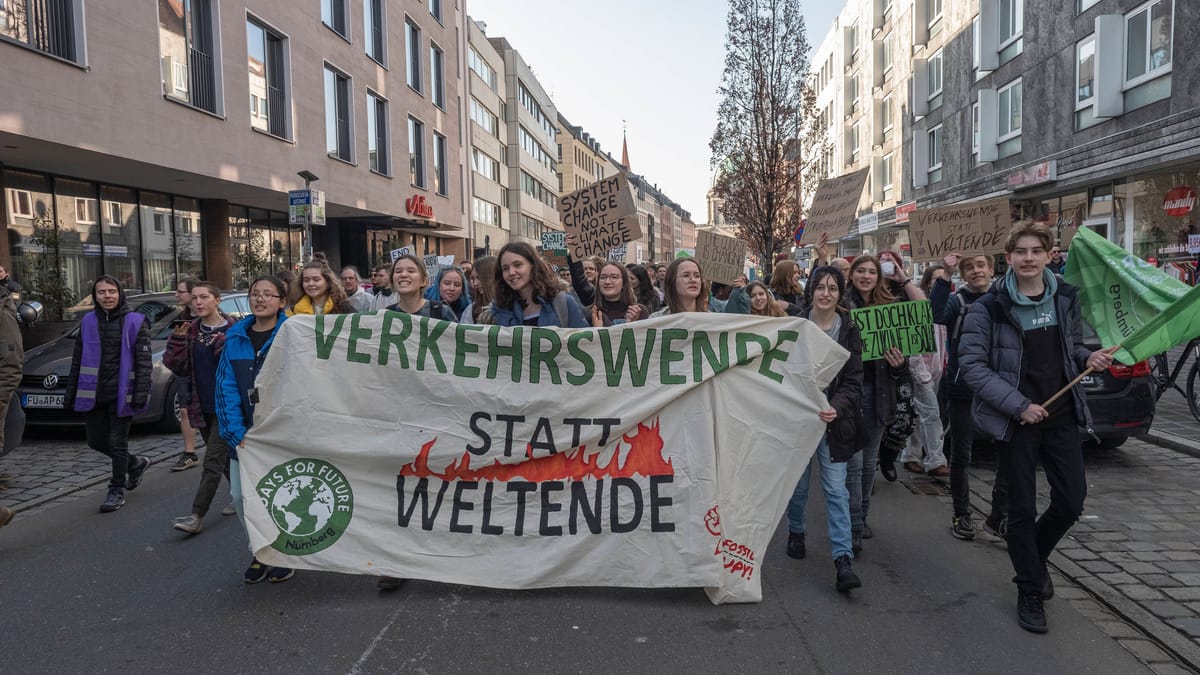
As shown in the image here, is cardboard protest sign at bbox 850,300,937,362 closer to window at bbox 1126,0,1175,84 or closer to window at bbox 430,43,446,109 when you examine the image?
window at bbox 1126,0,1175,84

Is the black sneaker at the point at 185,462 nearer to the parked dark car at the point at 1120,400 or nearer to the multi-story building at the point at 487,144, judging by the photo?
the parked dark car at the point at 1120,400

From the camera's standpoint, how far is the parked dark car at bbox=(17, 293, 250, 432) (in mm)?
8805

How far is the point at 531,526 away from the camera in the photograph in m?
4.39

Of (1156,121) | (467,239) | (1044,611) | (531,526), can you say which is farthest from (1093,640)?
(467,239)

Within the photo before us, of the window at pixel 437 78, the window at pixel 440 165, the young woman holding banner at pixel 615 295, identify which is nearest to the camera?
the young woman holding banner at pixel 615 295

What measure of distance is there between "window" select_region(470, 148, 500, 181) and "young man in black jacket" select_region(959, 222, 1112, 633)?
4186 centimetres

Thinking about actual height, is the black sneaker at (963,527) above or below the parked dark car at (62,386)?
below

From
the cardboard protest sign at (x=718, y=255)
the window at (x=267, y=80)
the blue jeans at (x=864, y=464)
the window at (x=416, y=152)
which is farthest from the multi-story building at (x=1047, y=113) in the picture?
the window at (x=416, y=152)

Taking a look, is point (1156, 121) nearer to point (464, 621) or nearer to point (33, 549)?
point (464, 621)

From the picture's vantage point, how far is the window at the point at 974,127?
2423cm

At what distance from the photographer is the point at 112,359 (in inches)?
251

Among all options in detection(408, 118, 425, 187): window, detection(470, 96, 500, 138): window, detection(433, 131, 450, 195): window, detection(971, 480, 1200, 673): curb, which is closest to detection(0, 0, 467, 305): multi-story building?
detection(408, 118, 425, 187): window

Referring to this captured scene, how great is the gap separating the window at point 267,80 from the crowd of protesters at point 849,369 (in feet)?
40.7

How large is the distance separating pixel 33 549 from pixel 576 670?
159 inches
